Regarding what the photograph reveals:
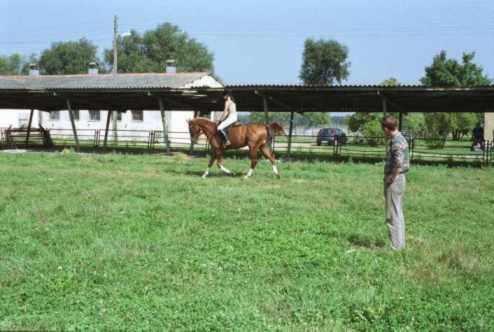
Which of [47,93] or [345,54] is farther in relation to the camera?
[345,54]

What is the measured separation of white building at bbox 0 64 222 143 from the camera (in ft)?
A: 122

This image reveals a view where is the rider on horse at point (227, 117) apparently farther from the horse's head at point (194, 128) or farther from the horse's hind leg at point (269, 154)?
the horse's hind leg at point (269, 154)

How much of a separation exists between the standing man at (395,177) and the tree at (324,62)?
260 ft

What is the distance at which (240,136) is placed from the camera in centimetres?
1524

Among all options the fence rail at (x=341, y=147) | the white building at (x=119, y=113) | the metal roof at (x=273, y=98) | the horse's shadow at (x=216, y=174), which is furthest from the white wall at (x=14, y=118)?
the horse's shadow at (x=216, y=174)

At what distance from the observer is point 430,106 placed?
76.5 feet

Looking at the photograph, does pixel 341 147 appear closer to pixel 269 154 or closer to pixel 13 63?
pixel 269 154

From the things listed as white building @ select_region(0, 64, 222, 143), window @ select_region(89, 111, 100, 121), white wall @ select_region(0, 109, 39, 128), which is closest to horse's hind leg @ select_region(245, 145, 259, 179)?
white building @ select_region(0, 64, 222, 143)

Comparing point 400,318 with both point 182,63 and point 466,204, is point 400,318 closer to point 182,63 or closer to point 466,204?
point 466,204

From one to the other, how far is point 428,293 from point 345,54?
84.1m

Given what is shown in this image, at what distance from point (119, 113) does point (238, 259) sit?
35525 mm

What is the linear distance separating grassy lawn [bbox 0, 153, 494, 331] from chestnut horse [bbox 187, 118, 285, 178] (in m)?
2.80

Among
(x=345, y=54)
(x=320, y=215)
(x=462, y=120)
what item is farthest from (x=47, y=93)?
(x=345, y=54)

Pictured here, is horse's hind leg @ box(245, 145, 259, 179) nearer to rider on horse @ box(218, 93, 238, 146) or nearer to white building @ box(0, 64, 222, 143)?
rider on horse @ box(218, 93, 238, 146)
